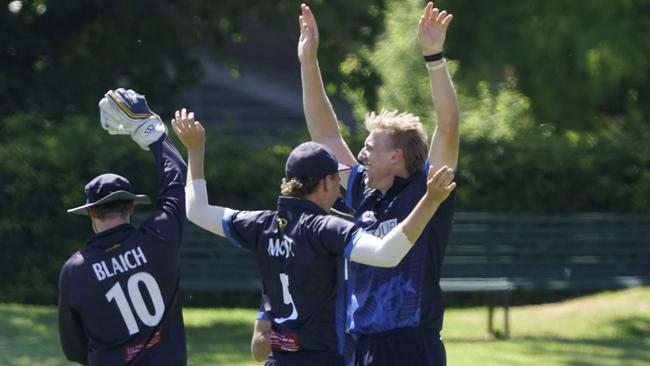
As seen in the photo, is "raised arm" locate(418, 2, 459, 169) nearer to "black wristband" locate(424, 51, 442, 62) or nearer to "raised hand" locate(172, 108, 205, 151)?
"black wristband" locate(424, 51, 442, 62)

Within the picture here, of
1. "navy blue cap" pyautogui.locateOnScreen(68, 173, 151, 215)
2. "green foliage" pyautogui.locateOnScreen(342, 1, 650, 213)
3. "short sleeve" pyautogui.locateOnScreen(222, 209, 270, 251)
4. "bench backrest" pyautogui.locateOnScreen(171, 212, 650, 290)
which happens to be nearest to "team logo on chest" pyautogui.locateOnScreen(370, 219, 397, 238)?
"short sleeve" pyautogui.locateOnScreen(222, 209, 270, 251)

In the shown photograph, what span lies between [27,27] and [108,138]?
342 centimetres

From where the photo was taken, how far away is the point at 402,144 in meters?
5.27

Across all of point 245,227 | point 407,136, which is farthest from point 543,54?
point 245,227

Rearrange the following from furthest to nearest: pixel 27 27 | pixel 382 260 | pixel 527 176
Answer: pixel 27 27 < pixel 527 176 < pixel 382 260

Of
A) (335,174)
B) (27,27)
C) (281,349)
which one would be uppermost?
(27,27)

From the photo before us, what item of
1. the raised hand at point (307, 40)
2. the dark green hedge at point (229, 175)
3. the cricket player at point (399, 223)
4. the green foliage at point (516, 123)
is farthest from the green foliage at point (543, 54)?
the cricket player at point (399, 223)

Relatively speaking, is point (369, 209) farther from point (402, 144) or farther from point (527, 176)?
point (527, 176)

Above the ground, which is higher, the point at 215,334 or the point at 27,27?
the point at 27,27

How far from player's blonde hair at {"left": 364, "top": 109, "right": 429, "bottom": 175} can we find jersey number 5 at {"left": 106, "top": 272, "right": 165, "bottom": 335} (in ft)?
3.75

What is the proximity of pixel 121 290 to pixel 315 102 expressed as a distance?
1.43 m

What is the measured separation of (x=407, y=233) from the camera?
14.7 ft

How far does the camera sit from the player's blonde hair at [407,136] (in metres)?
5.25

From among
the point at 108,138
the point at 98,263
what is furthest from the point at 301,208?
the point at 108,138
